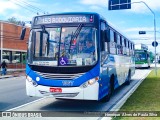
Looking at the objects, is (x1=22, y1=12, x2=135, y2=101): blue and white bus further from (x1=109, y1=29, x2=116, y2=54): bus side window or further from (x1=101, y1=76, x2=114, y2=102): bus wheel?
(x1=109, y1=29, x2=116, y2=54): bus side window

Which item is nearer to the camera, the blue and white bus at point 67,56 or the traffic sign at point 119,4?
the blue and white bus at point 67,56

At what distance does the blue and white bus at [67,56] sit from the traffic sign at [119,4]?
1750 cm

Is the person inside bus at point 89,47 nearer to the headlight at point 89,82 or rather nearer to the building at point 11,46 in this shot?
the headlight at point 89,82

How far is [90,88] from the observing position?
34.2 ft

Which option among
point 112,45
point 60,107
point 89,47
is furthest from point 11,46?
point 89,47

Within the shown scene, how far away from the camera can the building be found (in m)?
48.7

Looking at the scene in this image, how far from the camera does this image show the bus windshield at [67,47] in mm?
10617

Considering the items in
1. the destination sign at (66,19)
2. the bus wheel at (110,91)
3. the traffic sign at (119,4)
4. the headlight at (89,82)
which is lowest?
the bus wheel at (110,91)

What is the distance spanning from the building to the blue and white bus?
36389 millimetres

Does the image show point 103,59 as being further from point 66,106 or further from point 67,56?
point 66,106

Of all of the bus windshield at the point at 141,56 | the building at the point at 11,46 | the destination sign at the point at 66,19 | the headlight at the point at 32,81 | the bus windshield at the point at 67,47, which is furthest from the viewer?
the building at the point at 11,46

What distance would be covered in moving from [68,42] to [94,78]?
1441 millimetres

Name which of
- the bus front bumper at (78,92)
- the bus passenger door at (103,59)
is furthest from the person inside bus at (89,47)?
the bus front bumper at (78,92)

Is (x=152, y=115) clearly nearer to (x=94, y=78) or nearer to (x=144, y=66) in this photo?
(x=94, y=78)
